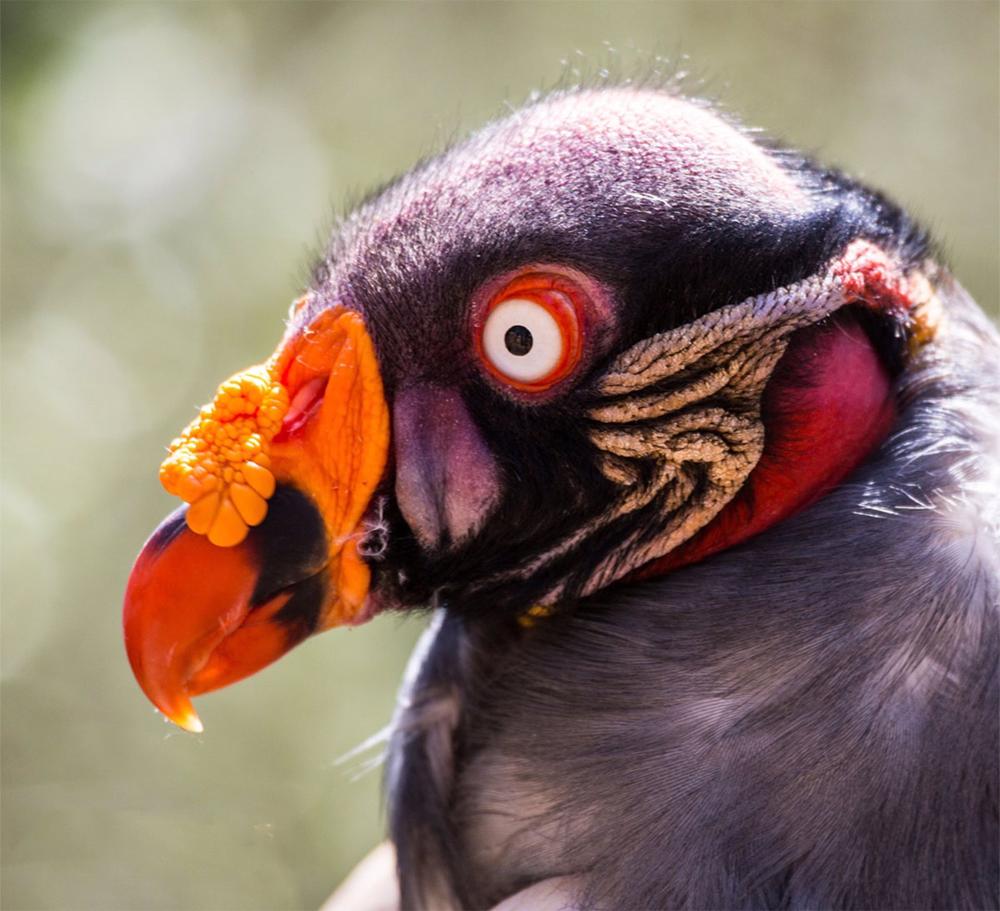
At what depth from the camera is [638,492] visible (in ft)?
5.93

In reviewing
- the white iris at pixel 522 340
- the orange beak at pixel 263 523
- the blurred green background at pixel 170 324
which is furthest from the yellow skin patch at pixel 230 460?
the blurred green background at pixel 170 324

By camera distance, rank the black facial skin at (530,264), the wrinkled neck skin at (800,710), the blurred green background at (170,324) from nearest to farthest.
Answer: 1. the wrinkled neck skin at (800,710)
2. the black facial skin at (530,264)
3. the blurred green background at (170,324)

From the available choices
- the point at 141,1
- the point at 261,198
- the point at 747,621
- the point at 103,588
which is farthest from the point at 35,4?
the point at 747,621

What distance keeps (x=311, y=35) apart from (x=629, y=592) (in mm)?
4357

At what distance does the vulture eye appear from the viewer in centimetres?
169

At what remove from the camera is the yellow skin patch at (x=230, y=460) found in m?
1.70

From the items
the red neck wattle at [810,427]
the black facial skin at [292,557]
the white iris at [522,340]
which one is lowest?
the red neck wattle at [810,427]

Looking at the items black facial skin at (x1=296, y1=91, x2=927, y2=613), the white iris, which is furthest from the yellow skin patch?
the white iris

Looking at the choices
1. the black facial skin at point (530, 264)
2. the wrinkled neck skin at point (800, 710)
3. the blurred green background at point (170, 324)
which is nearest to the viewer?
the wrinkled neck skin at point (800, 710)

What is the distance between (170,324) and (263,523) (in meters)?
3.65

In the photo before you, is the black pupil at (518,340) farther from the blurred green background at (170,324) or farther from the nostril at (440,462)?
the blurred green background at (170,324)

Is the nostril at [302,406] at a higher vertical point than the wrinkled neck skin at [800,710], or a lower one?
higher

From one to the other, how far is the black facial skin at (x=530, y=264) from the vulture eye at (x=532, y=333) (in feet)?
0.08

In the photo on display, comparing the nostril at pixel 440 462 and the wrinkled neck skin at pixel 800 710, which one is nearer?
the wrinkled neck skin at pixel 800 710
